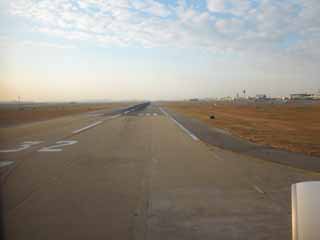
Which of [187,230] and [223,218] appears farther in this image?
[223,218]

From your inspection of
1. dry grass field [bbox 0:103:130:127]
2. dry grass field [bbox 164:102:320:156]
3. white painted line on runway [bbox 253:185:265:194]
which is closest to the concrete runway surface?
white painted line on runway [bbox 253:185:265:194]

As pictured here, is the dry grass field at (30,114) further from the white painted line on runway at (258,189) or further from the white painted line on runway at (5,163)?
the white painted line on runway at (258,189)

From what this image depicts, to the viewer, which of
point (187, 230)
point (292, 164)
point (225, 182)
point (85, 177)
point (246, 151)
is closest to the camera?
point (187, 230)

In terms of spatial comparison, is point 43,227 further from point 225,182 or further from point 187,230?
point 225,182

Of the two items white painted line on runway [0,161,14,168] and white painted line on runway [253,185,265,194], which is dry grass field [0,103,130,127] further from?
white painted line on runway [253,185,265,194]

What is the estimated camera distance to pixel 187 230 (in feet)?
16.0

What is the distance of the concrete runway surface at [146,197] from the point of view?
16.0 feet

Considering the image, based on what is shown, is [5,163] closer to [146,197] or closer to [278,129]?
[146,197]

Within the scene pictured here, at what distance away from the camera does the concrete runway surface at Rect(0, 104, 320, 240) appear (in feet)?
16.0

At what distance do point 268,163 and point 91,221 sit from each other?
22.6 feet

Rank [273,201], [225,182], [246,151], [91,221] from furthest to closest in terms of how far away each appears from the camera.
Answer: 1. [246,151]
2. [225,182]
3. [273,201]
4. [91,221]

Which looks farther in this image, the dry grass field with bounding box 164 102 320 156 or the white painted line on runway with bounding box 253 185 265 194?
the dry grass field with bounding box 164 102 320 156

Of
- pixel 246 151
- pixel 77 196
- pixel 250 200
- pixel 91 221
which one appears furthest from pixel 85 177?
pixel 246 151

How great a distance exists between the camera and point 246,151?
43.0 feet
